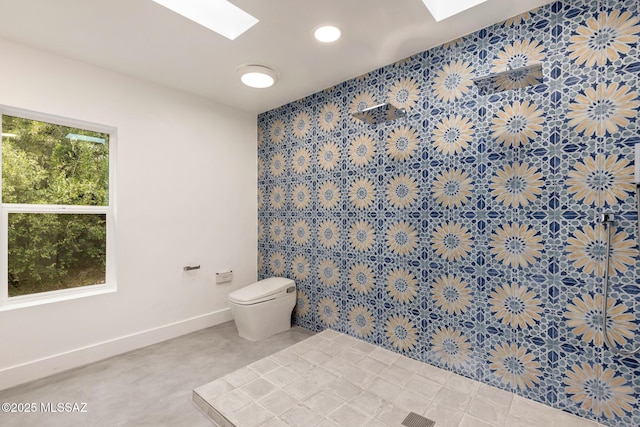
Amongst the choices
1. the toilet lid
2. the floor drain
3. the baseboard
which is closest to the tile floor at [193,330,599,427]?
the floor drain

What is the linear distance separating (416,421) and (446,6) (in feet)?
7.89

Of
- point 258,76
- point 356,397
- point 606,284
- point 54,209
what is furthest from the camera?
point 258,76

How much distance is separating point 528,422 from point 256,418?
1.44 meters

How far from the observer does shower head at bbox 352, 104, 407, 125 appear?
1.87 metres

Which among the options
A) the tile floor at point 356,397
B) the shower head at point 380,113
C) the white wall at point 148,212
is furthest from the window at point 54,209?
the shower head at point 380,113

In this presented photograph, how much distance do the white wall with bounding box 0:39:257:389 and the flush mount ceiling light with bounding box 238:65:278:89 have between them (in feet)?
2.56

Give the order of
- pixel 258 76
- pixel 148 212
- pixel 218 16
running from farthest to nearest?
pixel 148 212 < pixel 258 76 < pixel 218 16

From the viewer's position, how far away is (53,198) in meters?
2.25

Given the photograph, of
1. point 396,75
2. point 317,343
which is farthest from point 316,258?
point 396,75

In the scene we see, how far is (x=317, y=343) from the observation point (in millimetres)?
2455

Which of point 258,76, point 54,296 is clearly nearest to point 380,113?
point 258,76

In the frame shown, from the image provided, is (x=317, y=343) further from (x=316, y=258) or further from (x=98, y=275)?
(x=98, y=275)

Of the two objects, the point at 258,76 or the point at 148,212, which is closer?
the point at 258,76

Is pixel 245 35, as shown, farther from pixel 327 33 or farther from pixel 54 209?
pixel 54 209
